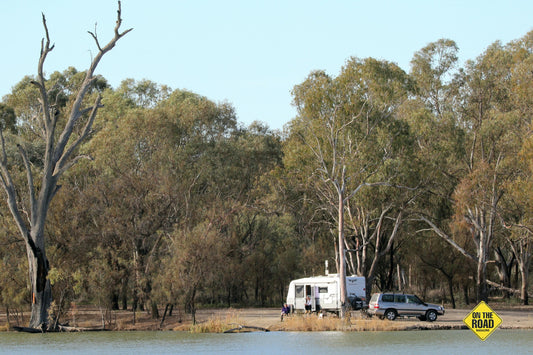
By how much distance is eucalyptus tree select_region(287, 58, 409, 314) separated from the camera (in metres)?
43.9

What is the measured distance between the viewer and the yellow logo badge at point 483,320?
20.1 meters

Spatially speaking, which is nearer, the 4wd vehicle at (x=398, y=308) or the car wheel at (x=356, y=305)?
the 4wd vehicle at (x=398, y=308)

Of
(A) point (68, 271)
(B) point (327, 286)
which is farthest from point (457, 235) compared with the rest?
(A) point (68, 271)

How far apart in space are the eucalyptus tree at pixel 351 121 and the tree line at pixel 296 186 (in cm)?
11

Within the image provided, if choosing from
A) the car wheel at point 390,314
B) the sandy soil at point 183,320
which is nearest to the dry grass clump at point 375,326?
the sandy soil at point 183,320

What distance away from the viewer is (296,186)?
50.7 metres

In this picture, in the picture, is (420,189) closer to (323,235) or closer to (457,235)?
(457,235)

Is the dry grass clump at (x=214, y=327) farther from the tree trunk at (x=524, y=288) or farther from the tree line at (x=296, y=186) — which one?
the tree trunk at (x=524, y=288)

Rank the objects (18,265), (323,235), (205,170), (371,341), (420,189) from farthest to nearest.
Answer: (323,235) < (205,170) < (420,189) < (18,265) < (371,341)

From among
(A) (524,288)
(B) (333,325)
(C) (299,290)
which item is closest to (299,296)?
(C) (299,290)

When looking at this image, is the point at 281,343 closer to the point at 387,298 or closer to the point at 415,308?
the point at 387,298

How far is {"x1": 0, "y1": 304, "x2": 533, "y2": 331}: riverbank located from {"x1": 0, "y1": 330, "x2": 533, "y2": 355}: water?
3.73 ft

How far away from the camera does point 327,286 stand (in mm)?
42562

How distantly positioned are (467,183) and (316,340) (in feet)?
60.4
